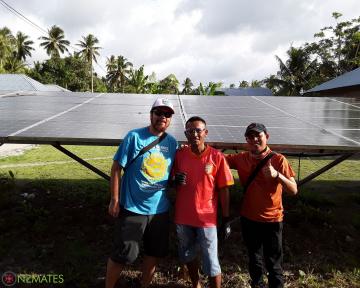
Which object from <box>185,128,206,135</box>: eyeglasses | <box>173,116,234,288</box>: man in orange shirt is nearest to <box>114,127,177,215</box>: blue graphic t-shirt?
<box>173,116,234,288</box>: man in orange shirt

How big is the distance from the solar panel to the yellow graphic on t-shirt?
533 millimetres

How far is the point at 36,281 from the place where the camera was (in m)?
4.33

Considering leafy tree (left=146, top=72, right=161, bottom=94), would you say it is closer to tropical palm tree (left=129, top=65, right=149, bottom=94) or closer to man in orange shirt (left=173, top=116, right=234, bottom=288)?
tropical palm tree (left=129, top=65, right=149, bottom=94)

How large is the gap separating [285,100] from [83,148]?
404 inches

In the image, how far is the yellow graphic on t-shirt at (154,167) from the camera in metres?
3.36

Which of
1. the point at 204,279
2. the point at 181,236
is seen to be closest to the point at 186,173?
the point at 181,236

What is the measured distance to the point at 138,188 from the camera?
11.0 feet

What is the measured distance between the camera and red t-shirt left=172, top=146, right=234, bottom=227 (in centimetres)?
339

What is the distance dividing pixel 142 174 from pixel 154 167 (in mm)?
131

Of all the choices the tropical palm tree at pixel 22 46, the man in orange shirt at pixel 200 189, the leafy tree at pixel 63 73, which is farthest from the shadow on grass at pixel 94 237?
the tropical palm tree at pixel 22 46

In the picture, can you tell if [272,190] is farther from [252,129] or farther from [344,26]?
[344,26]

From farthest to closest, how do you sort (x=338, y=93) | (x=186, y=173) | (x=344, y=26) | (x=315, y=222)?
(x=344, y=26) → (x=338, y=93) → (x=315, y=222) → (x=186, y=173)

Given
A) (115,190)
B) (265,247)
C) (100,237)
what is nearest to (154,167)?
(115,190)

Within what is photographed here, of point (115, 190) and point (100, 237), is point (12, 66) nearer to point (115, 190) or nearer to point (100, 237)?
point (100, 237)
